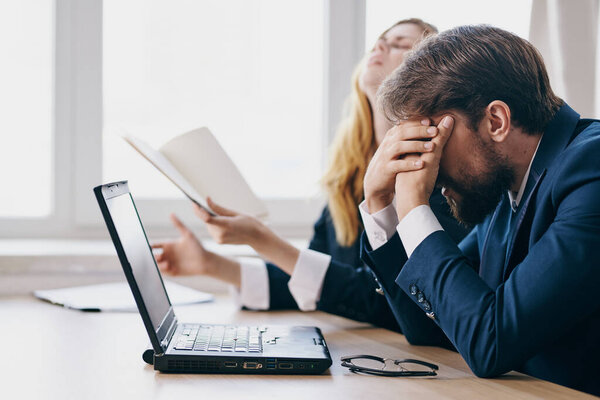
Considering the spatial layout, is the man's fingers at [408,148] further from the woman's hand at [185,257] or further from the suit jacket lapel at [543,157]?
the woman's hand at [185,257]

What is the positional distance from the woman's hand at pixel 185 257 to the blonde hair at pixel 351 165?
14.6 inches

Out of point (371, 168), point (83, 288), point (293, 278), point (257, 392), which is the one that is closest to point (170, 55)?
point (83, 288)

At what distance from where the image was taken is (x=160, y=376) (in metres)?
0.96

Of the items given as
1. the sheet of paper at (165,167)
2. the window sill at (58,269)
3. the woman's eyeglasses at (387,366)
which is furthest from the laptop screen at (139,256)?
the window sill at (58,269)

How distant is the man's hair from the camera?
1064 millimetres

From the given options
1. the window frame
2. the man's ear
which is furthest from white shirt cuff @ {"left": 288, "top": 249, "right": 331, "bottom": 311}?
the window frame

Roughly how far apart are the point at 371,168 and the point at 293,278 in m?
0.39

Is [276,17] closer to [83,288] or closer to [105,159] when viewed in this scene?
[105,159]

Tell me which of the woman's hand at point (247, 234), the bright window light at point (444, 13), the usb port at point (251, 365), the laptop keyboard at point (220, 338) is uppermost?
the bright window light at point (444, 13)

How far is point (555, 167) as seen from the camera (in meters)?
1.02

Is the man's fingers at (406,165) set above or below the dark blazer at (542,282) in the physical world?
above

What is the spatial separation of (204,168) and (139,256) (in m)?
0.42

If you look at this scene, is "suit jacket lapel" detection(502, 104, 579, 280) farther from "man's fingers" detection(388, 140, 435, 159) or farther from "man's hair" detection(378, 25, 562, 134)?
"man's fingers" detection(388, 140, 435, 159)

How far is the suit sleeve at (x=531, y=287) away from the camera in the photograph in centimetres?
91
